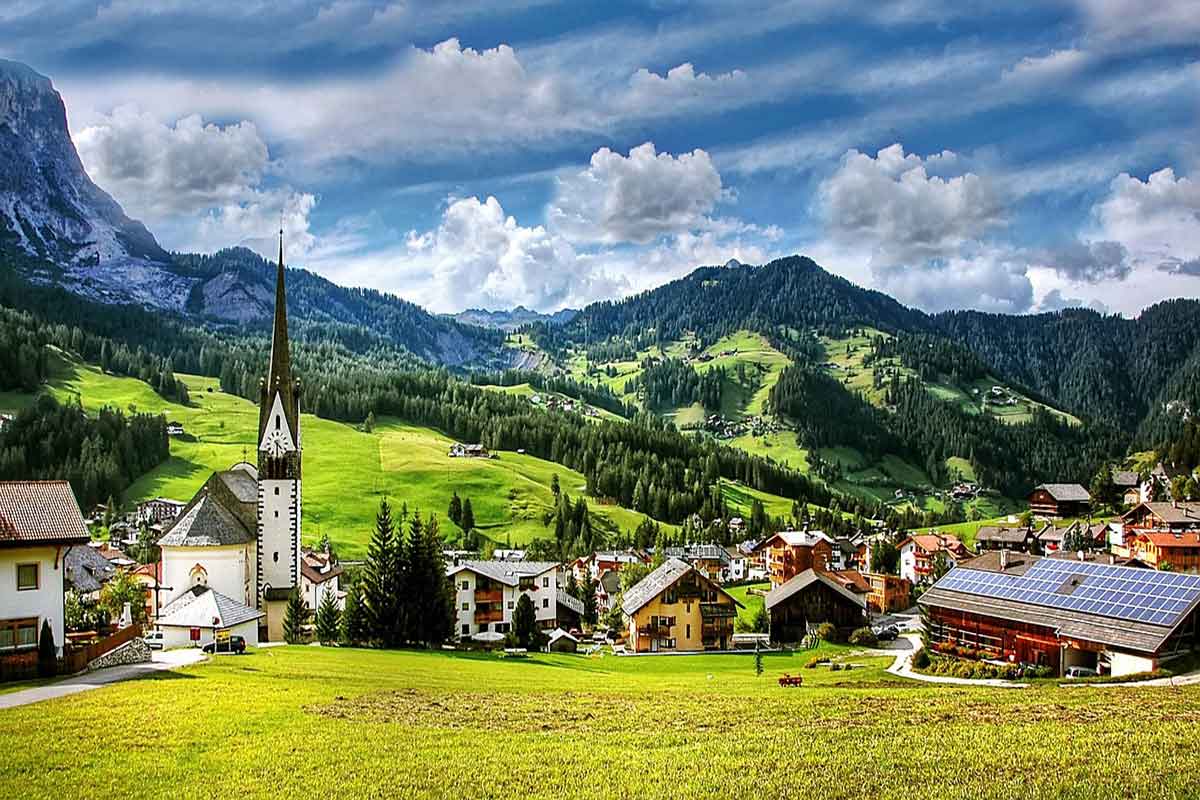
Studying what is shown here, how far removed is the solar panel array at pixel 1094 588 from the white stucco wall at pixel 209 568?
4802 cm

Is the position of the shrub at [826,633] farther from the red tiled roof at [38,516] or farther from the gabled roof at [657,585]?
the red tiled roof at [38,516]

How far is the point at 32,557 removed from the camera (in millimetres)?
34156

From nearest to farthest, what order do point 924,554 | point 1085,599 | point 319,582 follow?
point 1085,599 < point 319,582 < point 924,554

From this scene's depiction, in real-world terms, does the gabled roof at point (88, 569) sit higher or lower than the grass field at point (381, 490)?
lower

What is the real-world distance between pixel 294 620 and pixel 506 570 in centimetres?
3024

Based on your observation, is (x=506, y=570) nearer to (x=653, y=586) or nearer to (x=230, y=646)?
(x=653, y=586)

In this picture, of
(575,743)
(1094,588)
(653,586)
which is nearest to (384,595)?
(653,586)

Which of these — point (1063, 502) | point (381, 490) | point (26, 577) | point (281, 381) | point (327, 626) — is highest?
point (281, 381)

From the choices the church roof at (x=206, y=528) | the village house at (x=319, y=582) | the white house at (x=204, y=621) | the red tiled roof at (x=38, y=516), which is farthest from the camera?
the village house at (x=319, y=582)

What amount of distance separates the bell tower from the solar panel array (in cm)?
4550

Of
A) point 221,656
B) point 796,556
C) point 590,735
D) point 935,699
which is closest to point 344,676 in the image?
point 221,656

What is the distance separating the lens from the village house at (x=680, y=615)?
77.8m

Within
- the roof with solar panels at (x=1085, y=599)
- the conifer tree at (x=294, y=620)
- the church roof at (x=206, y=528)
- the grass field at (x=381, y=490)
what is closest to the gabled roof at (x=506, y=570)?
the conifer tree at (x=294, y=620)

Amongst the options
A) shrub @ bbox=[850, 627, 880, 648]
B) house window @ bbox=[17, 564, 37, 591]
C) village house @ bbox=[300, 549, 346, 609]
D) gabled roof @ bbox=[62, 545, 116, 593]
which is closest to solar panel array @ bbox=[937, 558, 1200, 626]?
shrub @ bbox=[850, 627, 880, 648]
